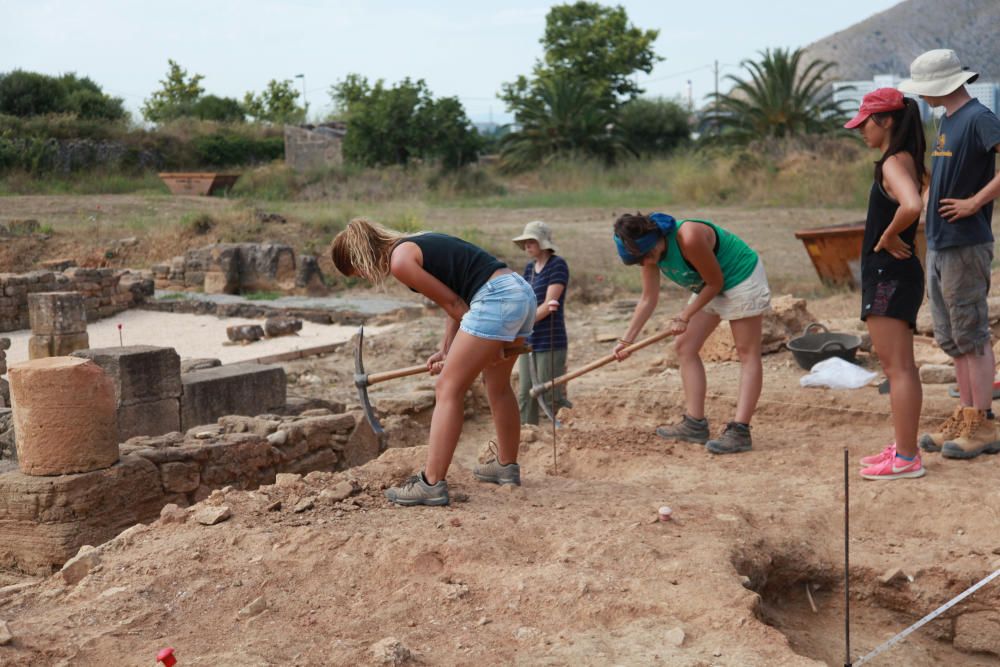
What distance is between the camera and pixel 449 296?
4684 mm

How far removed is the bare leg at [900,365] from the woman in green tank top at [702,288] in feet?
2.64

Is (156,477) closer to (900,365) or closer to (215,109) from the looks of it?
(900,365)

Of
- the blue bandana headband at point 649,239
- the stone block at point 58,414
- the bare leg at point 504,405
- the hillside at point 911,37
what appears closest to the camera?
the bare leg at point 504,405

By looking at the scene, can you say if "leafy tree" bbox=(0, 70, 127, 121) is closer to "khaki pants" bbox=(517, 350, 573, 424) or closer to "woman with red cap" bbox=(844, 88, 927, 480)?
"khaki pants" bbox=(517, 350, 573, 424)

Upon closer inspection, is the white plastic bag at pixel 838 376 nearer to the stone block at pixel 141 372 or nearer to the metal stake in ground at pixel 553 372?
the metal stake in ground at pixel 553 372

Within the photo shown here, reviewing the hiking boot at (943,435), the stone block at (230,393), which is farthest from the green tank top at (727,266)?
the stone block at (230,393)

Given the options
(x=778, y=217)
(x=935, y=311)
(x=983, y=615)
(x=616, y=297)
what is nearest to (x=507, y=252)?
(x=616, y=297)

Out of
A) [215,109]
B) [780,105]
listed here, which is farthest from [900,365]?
[215,109]

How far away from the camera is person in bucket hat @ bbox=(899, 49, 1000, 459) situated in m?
5.19

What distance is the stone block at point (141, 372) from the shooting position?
317 inches

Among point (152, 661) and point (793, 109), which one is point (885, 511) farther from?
point (793, 109)

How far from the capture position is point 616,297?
15.3 metres

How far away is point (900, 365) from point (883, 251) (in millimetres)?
550

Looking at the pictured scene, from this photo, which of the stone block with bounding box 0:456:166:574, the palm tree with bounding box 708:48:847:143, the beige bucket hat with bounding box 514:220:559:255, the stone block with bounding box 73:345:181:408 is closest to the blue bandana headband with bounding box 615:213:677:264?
the beige bucket hat with bounding box 514:220:559:255
